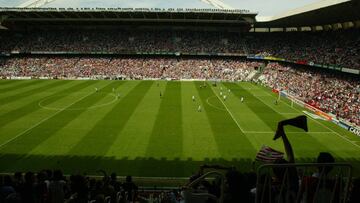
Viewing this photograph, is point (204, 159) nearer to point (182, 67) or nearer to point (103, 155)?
point (103, 155)

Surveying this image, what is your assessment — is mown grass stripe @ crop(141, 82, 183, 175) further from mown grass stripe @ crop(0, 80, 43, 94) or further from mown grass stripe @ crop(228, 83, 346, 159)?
mown grass stripe @ crop(0, 80, 43, 94)

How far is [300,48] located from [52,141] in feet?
167

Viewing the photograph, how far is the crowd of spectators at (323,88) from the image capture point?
37375 millimetres

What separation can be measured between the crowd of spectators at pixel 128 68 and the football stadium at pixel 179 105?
42 cm

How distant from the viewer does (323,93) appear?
144 feet

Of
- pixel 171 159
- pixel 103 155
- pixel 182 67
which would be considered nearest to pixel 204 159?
pixel 171 159

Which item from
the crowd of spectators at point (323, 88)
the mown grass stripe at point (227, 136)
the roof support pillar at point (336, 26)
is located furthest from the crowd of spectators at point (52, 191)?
the roof support pillar at point (336, 26)

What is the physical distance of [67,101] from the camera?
138ft

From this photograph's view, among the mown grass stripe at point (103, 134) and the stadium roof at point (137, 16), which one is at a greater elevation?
the stadium roof at point (137, 16)

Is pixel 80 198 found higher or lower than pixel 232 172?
lower

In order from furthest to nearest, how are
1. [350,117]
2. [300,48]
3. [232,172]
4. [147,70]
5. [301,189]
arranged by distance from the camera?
[147,70], [300,48], [350,117], [232,172], [301,189]

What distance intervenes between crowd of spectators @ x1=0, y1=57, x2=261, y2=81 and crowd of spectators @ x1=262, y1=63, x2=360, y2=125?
10883mm

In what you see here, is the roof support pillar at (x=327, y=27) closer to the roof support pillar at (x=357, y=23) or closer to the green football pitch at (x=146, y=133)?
the roof support pillar at (x=357, y=23)

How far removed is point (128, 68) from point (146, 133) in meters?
46.0
